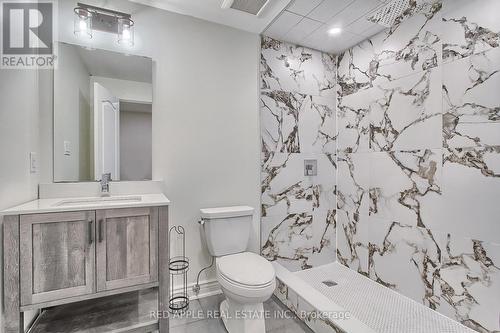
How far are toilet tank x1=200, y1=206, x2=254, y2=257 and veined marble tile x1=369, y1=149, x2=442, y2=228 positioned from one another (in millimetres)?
1266

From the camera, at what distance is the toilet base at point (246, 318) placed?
1538 millimetres

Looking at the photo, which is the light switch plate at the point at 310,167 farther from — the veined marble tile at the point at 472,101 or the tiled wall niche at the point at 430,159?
the veined marble tile at the point at 472,101

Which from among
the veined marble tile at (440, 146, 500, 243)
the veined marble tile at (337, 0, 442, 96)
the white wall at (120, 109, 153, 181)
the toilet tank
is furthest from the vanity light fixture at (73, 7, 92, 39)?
the veined marble tile at (440, 146, 500, 243)

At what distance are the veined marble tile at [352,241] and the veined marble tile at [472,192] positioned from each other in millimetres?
754

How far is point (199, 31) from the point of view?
2109mm

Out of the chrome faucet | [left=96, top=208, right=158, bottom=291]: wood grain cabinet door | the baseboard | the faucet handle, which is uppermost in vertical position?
the faucet handle

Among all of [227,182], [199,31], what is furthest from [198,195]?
[199,31]

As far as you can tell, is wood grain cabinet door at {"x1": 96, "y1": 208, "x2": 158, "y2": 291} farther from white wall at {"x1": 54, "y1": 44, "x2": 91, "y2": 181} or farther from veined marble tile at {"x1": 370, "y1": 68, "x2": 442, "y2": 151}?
veined marble tile at {"x1": 370, "y1": 68, "x2": 442, "y2": 151}

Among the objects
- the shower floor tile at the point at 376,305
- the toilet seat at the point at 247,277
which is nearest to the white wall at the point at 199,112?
the toilet seat at the point at 247,277

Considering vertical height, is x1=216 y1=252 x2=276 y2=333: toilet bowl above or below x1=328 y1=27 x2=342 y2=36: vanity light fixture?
below

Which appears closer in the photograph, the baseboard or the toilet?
the toilet

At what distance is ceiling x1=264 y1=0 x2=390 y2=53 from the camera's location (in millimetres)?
1923

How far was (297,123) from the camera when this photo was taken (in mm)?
2508

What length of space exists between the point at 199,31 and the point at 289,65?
3.08 feet
